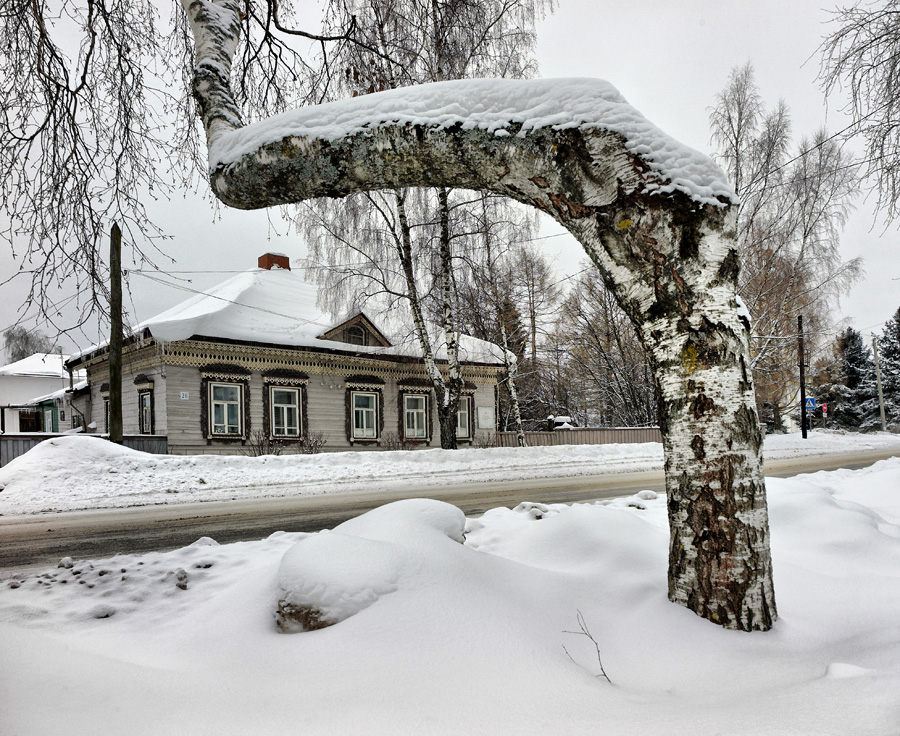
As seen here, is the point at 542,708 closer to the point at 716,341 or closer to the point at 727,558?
the point at 727,558

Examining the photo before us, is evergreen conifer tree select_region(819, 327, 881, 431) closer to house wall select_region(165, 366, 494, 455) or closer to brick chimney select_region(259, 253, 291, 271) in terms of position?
house wall select_region(165, 366, 494, 455)

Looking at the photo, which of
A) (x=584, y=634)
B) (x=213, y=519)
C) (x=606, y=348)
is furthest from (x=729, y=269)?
(x=606, y=348)

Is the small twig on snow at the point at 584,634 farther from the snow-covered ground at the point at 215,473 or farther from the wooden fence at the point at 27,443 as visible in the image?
the wooden fence at the point at 27,443

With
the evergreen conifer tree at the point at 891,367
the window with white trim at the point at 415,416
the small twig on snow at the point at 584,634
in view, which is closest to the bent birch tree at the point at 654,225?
the small twig on snow at the point at 584,634

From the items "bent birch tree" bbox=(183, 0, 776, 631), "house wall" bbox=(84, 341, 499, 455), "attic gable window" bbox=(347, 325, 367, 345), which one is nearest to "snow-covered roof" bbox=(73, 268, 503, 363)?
"attic gable window" bbox=(347, 325, 367, 345)

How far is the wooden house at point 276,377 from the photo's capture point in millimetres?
15836

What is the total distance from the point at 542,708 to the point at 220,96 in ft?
12.9

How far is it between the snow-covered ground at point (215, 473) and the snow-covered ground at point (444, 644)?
5.66 m

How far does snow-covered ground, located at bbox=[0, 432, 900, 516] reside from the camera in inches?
333

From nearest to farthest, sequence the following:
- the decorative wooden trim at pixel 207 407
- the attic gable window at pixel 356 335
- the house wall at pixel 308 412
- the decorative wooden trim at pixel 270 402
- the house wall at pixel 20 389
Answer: the house wall at pixel 308 412 < the decorative wooden trim at pixel 207 407 < the decorative wooden trim at pixel 270 402 < the attic gable window at pixel 356 335 < the house wall at pixel 20 389

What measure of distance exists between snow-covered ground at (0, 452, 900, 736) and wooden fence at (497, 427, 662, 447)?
681 inches

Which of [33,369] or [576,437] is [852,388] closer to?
[576,437]

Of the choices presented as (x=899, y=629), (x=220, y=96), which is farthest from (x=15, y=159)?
(x=899, y=629)

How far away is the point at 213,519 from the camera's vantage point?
6527 mm
